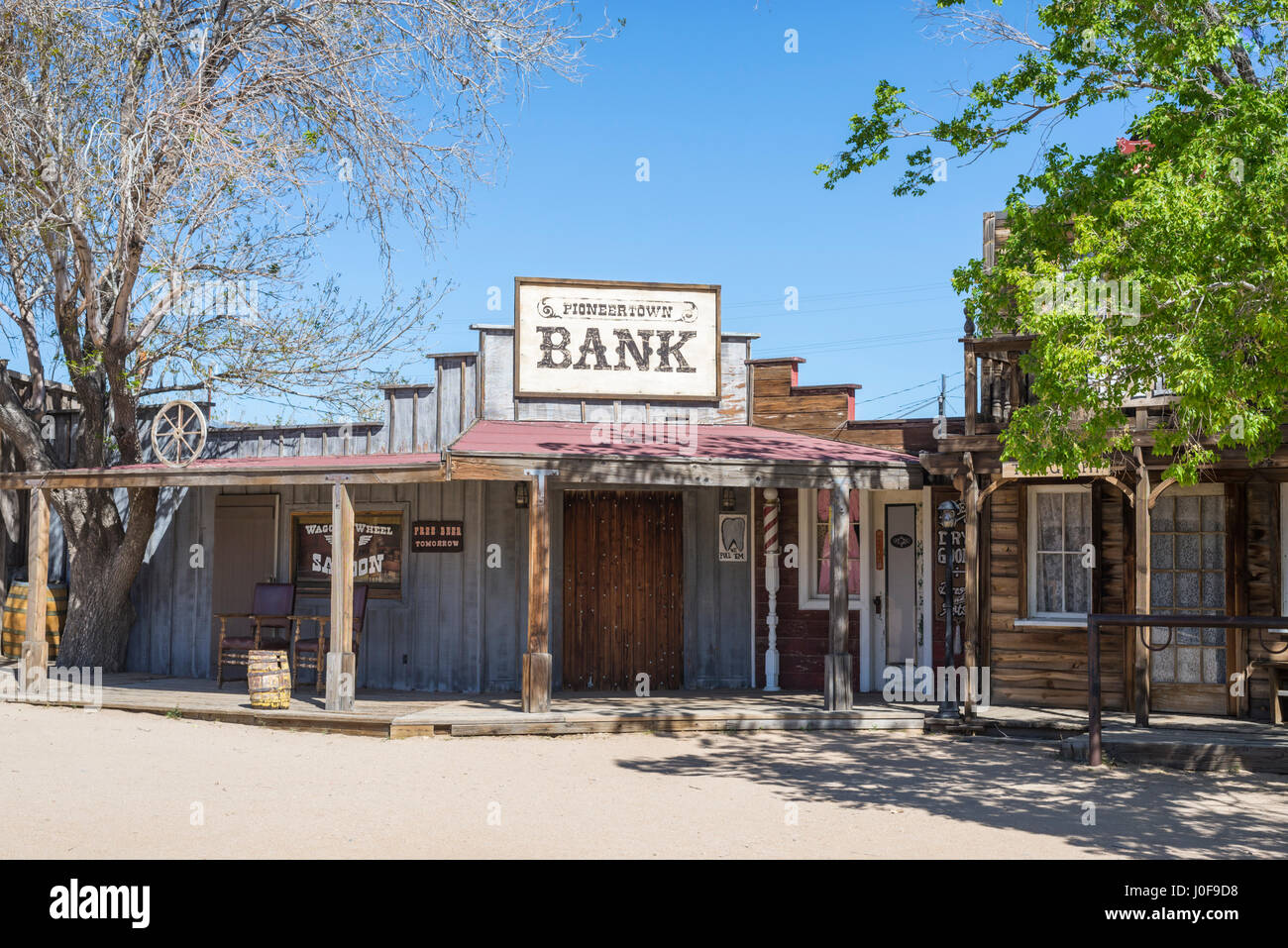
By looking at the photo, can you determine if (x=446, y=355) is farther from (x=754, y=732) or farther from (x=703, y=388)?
(x=754, y=732)

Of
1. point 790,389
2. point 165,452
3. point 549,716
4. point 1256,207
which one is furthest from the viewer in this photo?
point 790,389

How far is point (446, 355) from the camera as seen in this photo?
13.1 m

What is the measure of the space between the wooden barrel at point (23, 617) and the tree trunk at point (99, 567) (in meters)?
0.20

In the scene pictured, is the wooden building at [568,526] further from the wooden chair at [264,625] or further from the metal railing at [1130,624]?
the metal railing at [1130,624]

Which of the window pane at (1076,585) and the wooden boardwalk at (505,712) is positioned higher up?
the window pane at (1076,585)

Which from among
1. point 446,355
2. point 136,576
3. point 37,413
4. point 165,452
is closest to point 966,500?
point 446,355

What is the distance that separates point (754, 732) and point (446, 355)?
5.40 m

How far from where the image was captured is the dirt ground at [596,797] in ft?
20.7

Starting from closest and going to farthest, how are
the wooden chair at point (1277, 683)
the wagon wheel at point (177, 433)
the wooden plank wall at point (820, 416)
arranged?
the wooden chair at point (1277, 683) < the wagon wheel at point (177, 433) < the wooden plank wall at point (820, 416)

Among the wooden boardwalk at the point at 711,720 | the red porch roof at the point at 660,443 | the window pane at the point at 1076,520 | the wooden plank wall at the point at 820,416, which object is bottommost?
the wooden boardwalk at the point at 711,720

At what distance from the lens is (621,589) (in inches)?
503

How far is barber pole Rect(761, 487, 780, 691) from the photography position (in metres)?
12.8

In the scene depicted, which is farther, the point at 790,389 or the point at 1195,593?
the point at 790,389

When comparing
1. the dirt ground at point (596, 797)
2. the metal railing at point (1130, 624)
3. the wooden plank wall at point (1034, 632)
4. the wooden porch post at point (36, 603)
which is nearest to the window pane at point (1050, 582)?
the wooden plank wall at point (1034, 632)
